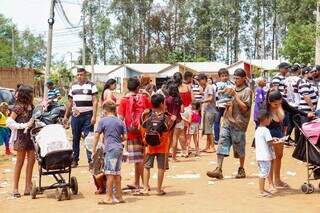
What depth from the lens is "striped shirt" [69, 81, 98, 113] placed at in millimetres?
11438

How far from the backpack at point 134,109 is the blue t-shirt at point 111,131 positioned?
83 centimetres

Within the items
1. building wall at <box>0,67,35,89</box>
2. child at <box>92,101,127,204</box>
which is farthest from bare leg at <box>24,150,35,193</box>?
building wall at <box>0,67,35,89</box>

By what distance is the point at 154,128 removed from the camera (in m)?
8.38

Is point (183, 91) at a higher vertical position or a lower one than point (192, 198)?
higher

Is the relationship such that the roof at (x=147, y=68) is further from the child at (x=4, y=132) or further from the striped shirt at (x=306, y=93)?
the striped shirt at (x=306, y=93)

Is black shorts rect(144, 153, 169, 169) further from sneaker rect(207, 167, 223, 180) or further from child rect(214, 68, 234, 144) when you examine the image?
child rect(214, 68, 234, 144)

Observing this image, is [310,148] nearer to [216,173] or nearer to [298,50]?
[216,173]

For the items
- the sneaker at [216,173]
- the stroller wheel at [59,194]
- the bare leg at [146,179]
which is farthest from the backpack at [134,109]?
the sneaker at [216,173]

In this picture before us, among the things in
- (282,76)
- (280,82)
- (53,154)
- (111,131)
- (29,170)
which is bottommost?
(29,170)

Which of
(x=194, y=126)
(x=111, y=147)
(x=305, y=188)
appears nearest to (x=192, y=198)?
(x=111, y=147)

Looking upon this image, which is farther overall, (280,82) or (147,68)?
(147,68)

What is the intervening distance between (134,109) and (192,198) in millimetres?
1667

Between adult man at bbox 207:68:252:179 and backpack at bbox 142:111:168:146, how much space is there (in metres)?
1.64

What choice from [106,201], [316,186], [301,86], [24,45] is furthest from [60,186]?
[24,45]
